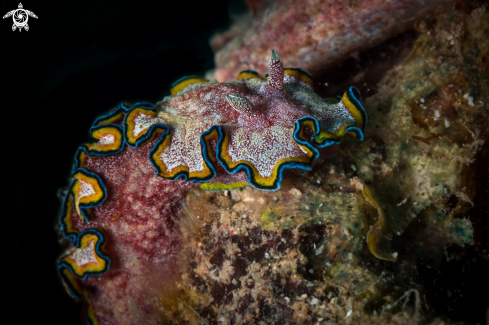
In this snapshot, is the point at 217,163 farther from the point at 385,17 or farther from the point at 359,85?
the point at 385,17

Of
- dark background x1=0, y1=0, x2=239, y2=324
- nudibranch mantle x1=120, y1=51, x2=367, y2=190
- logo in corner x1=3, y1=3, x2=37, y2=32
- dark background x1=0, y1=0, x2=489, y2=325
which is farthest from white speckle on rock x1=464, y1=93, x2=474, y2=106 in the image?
logo in corner x1=3, y1=3, x2=37, y2=32

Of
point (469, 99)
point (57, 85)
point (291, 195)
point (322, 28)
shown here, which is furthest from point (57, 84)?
point (469, 99)

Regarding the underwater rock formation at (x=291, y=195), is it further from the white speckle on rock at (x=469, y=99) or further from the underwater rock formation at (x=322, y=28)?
the underwater rock formation at (x=322, y=28)

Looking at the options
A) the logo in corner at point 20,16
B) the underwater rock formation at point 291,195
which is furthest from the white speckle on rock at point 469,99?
the logo in corner at point 20,16

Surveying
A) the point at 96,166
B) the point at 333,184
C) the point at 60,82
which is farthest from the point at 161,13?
the point at 333,184

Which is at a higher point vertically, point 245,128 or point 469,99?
point 245,128

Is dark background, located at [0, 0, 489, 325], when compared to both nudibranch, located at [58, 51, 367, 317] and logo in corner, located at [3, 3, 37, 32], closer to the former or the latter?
logo in corner, located at [3, 3, 37, 32]

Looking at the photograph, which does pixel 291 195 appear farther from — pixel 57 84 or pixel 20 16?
pixel 57 84
